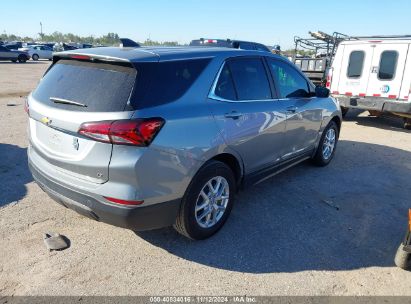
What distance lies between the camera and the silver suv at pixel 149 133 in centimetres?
A: 273

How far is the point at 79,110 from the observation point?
112 inches

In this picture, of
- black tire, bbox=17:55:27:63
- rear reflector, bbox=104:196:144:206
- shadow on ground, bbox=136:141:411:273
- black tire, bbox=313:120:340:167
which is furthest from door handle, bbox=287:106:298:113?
black tire, bbox=17:55:27:63

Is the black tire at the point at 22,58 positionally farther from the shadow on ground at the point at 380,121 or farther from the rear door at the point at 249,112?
the rear door at the point at 249,112

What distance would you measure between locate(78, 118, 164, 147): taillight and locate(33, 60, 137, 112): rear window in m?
0.13

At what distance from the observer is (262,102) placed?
3.99m

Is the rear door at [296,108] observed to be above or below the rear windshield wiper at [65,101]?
below

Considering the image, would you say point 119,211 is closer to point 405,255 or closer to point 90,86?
point 90,86

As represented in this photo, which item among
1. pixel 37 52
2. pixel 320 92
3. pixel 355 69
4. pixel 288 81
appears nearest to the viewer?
pixel 288 81

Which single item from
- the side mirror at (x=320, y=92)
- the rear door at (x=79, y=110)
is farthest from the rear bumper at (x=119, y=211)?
the side mirror at (x=320, y=92)

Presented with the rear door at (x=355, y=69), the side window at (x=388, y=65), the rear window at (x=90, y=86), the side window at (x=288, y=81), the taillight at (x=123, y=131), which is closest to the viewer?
the taillight at (x=123, y=131)

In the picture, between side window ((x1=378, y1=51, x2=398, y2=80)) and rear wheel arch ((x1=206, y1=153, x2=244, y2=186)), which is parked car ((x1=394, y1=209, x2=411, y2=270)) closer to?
rear wheel arch ((x1=206, y1=153, x2=244, y2=186))

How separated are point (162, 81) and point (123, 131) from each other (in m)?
0.56

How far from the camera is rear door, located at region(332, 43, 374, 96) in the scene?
9391mm

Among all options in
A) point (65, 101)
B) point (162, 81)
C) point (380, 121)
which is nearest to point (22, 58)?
point (380, 121)
